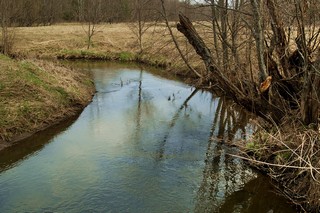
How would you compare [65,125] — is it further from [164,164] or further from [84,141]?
[164,164]

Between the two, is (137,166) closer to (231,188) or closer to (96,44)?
(231,188)

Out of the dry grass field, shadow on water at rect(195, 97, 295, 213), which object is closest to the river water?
shadow on water at rect(195, 97, 295, 213)

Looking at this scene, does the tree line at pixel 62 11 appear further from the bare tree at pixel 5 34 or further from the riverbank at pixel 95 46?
the bare tree at pixel 5 34

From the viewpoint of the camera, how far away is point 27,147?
12.9 meters

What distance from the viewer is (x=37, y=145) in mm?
13203

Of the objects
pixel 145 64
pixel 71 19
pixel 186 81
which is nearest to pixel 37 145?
pixel 186 81

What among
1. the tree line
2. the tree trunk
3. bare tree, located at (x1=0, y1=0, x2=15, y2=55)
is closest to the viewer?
the tree trunk

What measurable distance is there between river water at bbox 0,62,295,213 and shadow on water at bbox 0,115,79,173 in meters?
0.03

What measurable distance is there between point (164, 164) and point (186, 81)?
1494cm

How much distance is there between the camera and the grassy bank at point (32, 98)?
13.7 m

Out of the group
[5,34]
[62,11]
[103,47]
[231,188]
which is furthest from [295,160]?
[62,11]

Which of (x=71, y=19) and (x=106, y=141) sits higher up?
(x=71, y=19)

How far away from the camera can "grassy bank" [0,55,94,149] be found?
45.0ft

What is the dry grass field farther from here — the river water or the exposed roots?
the exposed roots
